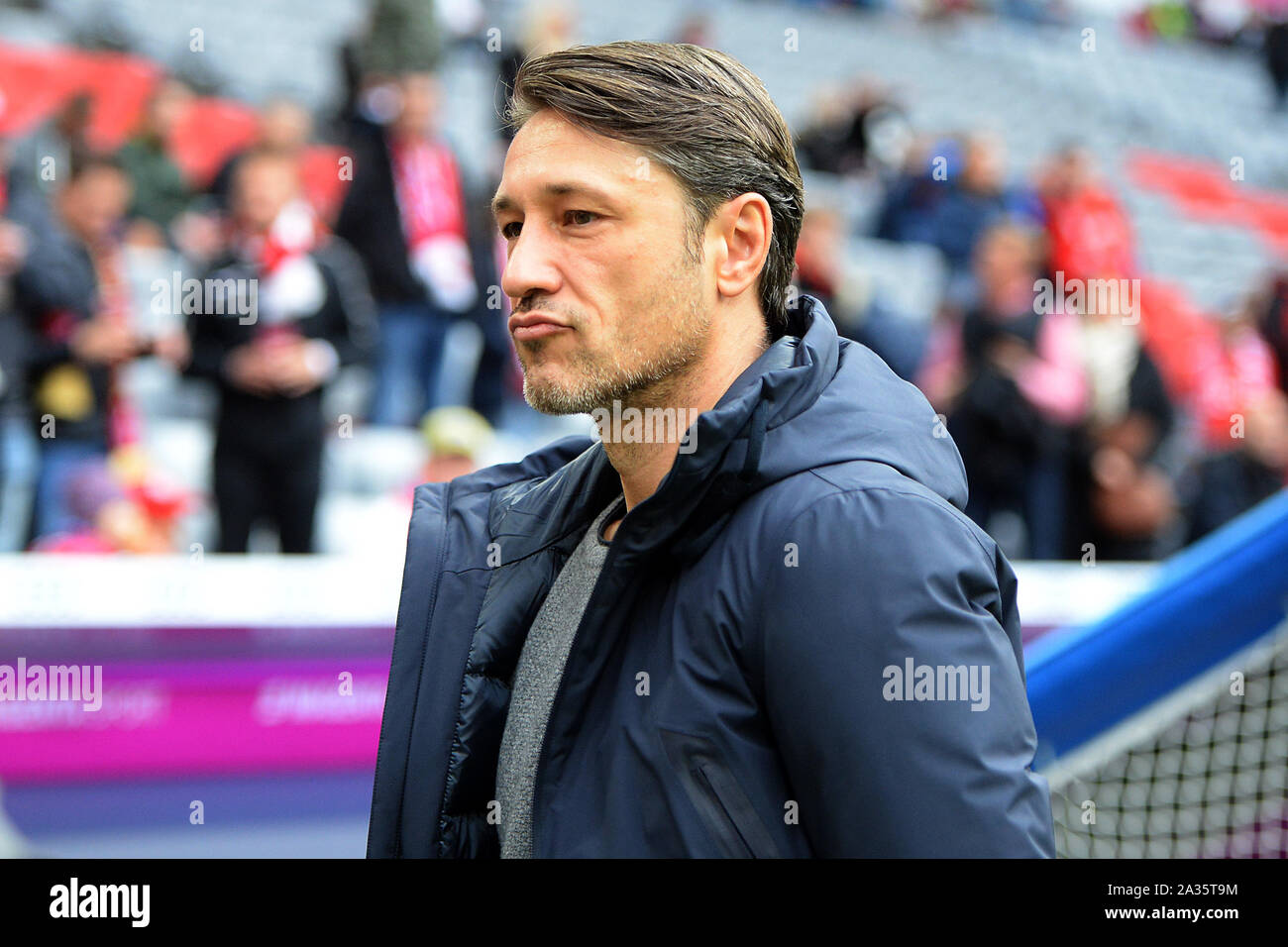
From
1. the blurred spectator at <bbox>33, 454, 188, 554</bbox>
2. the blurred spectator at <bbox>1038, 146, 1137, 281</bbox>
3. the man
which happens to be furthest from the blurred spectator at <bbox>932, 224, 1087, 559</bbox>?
the man

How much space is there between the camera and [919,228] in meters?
8.45

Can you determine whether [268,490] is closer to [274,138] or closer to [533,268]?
[274,138]

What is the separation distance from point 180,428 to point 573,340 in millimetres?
4883

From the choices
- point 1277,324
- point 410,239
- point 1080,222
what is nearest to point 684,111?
point 410,239

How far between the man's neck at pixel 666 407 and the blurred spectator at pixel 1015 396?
15.0 ft

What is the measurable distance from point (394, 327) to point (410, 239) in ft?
1.29

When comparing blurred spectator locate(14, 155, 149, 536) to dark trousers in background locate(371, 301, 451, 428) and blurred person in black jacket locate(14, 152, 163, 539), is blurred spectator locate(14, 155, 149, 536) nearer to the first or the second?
blurred person in black jacket locate(14, 152, 163, 539)

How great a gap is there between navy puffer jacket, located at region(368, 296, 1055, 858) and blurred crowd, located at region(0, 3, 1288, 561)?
2480mm

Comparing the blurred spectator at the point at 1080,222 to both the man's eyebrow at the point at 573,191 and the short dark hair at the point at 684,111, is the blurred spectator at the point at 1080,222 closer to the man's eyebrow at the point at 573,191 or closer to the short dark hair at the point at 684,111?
the short dark hair at the point at 684,111

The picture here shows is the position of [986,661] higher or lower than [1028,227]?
lower

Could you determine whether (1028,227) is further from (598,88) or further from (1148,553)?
(598,88)

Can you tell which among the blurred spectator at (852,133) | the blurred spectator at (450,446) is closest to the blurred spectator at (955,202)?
the blurred spectator at (852,133)

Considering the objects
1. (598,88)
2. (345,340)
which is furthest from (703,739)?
(345,340)

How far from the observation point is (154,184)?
19.7ft
